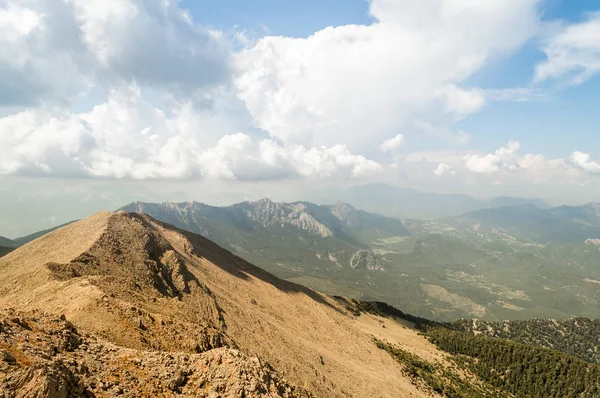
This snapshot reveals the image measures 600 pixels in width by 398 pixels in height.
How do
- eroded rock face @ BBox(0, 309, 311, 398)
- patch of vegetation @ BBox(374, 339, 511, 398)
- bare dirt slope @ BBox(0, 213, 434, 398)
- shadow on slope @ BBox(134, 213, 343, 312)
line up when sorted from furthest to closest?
shadow on slope @ BBox(134, 213, 343, 312) → patch of vegetation @ BBox(374, 339, 511, 398) → bare dirt slope @ BBox(0, 213, 434, 398) → eroded rock face @ BBox(0, 309, 311, 398)

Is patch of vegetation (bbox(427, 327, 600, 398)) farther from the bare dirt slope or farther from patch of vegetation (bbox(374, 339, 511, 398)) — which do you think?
the bare dirt slope

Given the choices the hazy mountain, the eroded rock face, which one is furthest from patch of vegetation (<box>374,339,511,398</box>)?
the eroded rock face

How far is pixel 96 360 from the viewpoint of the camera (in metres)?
20.9

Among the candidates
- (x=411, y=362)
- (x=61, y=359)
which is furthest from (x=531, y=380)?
(x=61, y=359)

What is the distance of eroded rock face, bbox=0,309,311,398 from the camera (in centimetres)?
1477

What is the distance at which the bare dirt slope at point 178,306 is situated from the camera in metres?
32.0

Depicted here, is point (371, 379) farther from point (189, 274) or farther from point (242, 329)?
point (189, 274)

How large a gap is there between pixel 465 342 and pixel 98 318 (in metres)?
153

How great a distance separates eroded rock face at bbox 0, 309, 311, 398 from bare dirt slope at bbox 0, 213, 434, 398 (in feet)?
7.64

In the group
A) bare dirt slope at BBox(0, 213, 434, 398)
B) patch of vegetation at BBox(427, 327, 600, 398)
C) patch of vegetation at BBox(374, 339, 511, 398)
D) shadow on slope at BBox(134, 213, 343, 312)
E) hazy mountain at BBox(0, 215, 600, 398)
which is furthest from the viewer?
patch of vegetation at BBox(427, 327, 600, 398)

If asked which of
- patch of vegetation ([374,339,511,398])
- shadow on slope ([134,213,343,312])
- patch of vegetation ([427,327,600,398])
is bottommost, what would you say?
patch of vegetation ([427,327,600,398])

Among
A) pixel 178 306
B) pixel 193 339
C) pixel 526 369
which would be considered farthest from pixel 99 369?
pixel 526 369

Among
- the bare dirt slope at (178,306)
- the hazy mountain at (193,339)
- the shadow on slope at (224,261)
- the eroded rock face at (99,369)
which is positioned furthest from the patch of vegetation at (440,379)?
the eroded rock face at (99,369)

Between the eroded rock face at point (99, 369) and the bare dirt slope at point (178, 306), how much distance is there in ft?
7.64
